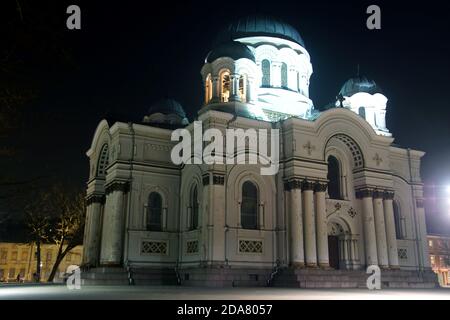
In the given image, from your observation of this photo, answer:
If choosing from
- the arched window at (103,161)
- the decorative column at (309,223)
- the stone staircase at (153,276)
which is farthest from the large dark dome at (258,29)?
the stone staircase at (153,276)

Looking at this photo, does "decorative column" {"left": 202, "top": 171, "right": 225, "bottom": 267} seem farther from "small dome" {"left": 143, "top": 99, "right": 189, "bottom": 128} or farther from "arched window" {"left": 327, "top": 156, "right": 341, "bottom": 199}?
"small dome" {"left": 143, "top": 99, "right": 189, "bottom": 128}

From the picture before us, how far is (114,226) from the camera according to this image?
2178 centimetres

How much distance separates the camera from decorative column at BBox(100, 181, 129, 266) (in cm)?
2155

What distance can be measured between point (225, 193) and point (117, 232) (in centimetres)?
514

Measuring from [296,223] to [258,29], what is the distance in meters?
12.5

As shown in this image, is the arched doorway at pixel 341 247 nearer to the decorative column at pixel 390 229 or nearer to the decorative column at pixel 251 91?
the decorative column at pixel 390 229

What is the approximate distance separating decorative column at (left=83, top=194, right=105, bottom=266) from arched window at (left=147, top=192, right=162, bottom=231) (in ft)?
12.5

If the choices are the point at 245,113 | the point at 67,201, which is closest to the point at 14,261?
the point at 67,201

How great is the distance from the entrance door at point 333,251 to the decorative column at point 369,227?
4.36 feet

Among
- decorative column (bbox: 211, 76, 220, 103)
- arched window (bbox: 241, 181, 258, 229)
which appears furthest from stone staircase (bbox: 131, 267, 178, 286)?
decorative column (bbox: 211, 76, 220, 103)

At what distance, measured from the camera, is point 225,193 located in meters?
20.6

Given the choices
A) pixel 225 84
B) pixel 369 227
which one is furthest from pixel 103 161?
pixel 369 227
